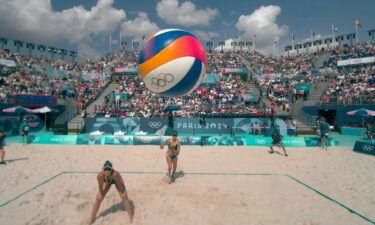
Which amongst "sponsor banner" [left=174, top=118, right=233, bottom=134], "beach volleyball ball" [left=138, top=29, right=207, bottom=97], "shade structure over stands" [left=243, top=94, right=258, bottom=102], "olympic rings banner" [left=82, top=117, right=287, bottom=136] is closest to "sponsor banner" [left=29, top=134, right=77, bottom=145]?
"olympic rings banner" [left=82, top=117, right=287, bottom=136]

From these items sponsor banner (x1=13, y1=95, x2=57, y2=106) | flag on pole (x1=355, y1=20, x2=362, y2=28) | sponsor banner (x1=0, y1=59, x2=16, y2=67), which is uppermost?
flag on pole (x1=355, y1=20, x2=362, y2=28)

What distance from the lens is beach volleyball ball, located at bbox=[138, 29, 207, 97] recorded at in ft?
20.0

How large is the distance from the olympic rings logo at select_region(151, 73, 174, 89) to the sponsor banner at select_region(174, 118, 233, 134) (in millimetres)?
10739

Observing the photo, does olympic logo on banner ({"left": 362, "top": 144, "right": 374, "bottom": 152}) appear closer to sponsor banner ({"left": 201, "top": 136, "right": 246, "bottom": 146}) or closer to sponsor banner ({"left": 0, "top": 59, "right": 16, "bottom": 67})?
sponsor banner ({"left": 201, "top": 136, "right": 246, "bottom": 146})

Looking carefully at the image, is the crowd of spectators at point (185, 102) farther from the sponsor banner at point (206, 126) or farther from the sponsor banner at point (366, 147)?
the sponsor banner at point (366, 147)

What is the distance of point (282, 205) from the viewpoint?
4.60m

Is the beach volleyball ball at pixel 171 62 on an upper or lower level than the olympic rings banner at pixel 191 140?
upper

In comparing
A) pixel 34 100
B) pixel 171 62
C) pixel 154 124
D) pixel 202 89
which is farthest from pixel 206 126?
pixel 34 100

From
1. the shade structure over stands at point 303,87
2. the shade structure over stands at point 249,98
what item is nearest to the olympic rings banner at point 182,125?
the shade structure over stands at point 249,98

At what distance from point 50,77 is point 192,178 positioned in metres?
29.0

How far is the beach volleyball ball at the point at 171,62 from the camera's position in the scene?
20.0ft

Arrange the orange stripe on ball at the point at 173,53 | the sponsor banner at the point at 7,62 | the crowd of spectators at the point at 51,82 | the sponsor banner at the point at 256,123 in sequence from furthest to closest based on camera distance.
→ the sponsor banner at the point at 7,62
the crowd of spectators at the point at 51,82
the sponsor banner at the point at 256,123
the orange stripe on ball at the point at 173,53

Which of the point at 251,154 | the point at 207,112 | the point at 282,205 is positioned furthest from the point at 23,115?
the point at 282,205

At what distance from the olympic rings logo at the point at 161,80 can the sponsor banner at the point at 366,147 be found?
35.2ft
